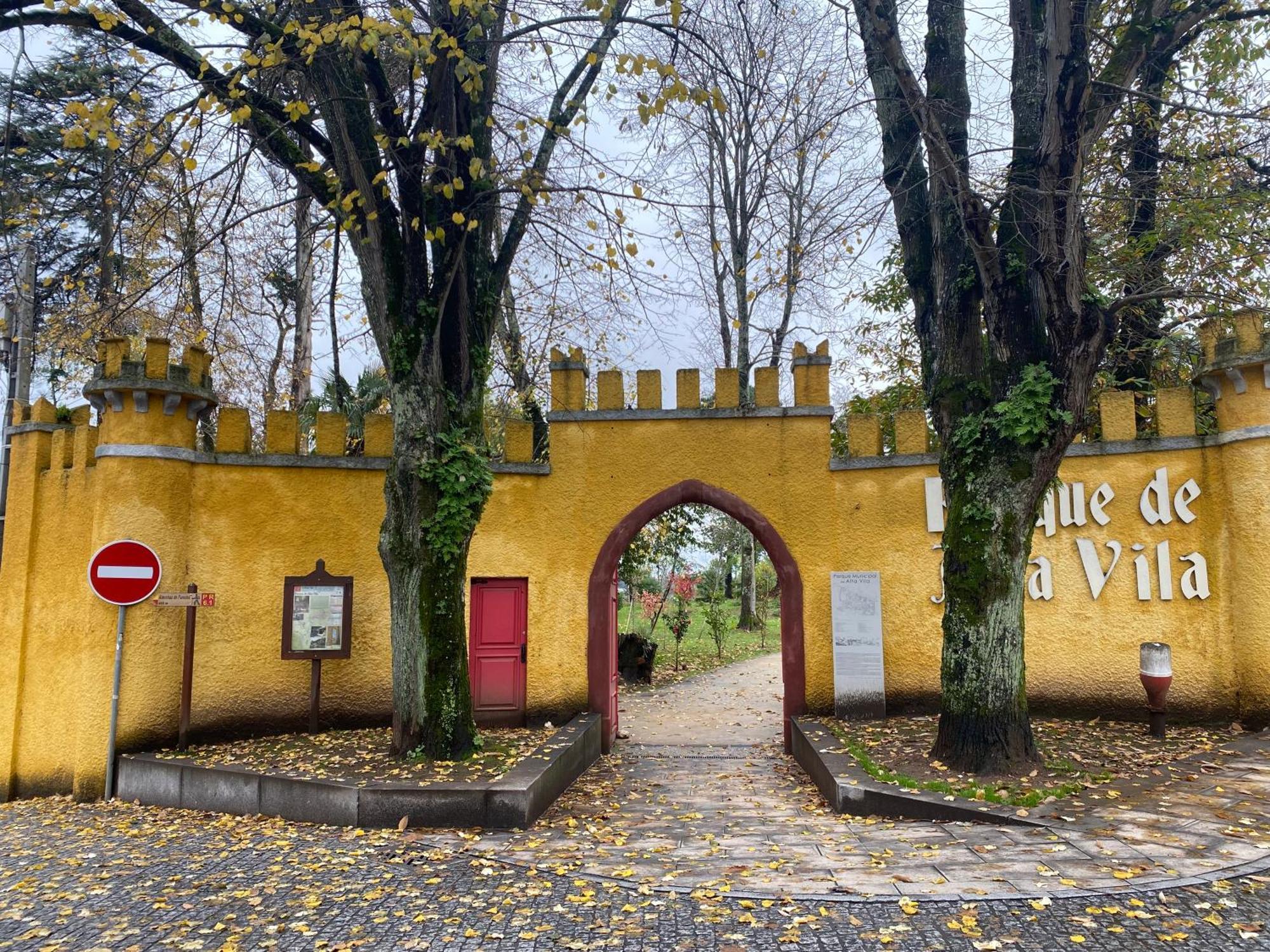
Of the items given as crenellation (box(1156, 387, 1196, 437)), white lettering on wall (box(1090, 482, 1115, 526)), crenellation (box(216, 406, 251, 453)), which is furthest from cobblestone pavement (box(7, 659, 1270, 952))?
crenellation (box(216, 406, 251, 453))

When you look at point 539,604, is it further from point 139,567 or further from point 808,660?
point 139,567

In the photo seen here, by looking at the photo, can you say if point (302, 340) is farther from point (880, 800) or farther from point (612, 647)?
point (880, 800)

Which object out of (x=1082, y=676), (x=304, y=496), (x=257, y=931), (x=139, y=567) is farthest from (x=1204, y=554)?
(x=139, y=567)

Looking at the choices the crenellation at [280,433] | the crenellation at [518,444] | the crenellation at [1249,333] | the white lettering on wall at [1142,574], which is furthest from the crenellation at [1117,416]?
the crenellation at [280,433]

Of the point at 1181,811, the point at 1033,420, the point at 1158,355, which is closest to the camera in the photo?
the point at 1181,811

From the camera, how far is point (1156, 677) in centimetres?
742

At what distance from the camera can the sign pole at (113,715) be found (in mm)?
7215

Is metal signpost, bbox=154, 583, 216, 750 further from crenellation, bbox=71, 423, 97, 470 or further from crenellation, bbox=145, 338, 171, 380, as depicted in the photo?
crenellation, bbox=145, 338, 171, 380

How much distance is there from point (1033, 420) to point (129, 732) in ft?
27.6

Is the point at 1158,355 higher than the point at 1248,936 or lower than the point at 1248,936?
higher

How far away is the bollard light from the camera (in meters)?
7.43

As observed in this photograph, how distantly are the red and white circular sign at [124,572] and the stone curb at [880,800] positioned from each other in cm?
629

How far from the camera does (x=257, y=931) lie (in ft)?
12.9

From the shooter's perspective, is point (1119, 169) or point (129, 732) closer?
point (129, 732)
